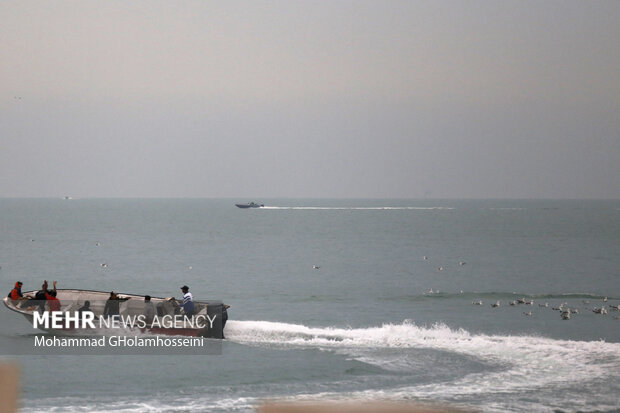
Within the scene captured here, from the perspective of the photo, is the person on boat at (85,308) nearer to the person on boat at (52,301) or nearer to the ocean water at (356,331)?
the person on boat at (52,301)

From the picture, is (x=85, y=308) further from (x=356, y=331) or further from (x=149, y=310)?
(x=356, y=331)

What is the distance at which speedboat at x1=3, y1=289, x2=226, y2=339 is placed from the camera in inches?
1314

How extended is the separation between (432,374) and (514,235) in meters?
136

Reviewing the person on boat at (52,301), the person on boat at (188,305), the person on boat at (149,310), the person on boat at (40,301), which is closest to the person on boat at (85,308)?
the person on boat at (52,301)

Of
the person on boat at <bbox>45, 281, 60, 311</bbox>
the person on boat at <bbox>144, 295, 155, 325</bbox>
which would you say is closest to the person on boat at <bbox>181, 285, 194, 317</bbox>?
the person on boat at <bbox>144, 295, 155, 325</bbox>

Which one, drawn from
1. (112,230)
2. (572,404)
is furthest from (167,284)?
(112,230)


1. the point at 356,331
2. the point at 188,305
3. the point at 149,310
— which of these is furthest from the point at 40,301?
the point at 356,331

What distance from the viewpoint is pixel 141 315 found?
3397 cm

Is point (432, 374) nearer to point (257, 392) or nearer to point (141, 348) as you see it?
point (257, 392)

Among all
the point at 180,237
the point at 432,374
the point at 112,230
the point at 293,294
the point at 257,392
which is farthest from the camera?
the point at 112,230

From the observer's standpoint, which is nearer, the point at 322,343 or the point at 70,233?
the point at 322,343

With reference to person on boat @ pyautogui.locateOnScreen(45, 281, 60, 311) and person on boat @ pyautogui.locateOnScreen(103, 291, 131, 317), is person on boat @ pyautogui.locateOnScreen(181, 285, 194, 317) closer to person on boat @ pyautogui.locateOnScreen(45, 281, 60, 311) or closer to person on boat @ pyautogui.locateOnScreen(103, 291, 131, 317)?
person on boat @ pyautogui.locateOnScreen(103, 291, 131, 317)

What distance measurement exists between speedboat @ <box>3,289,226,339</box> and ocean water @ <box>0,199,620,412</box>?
1422 millimetres

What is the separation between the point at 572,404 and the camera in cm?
2419
